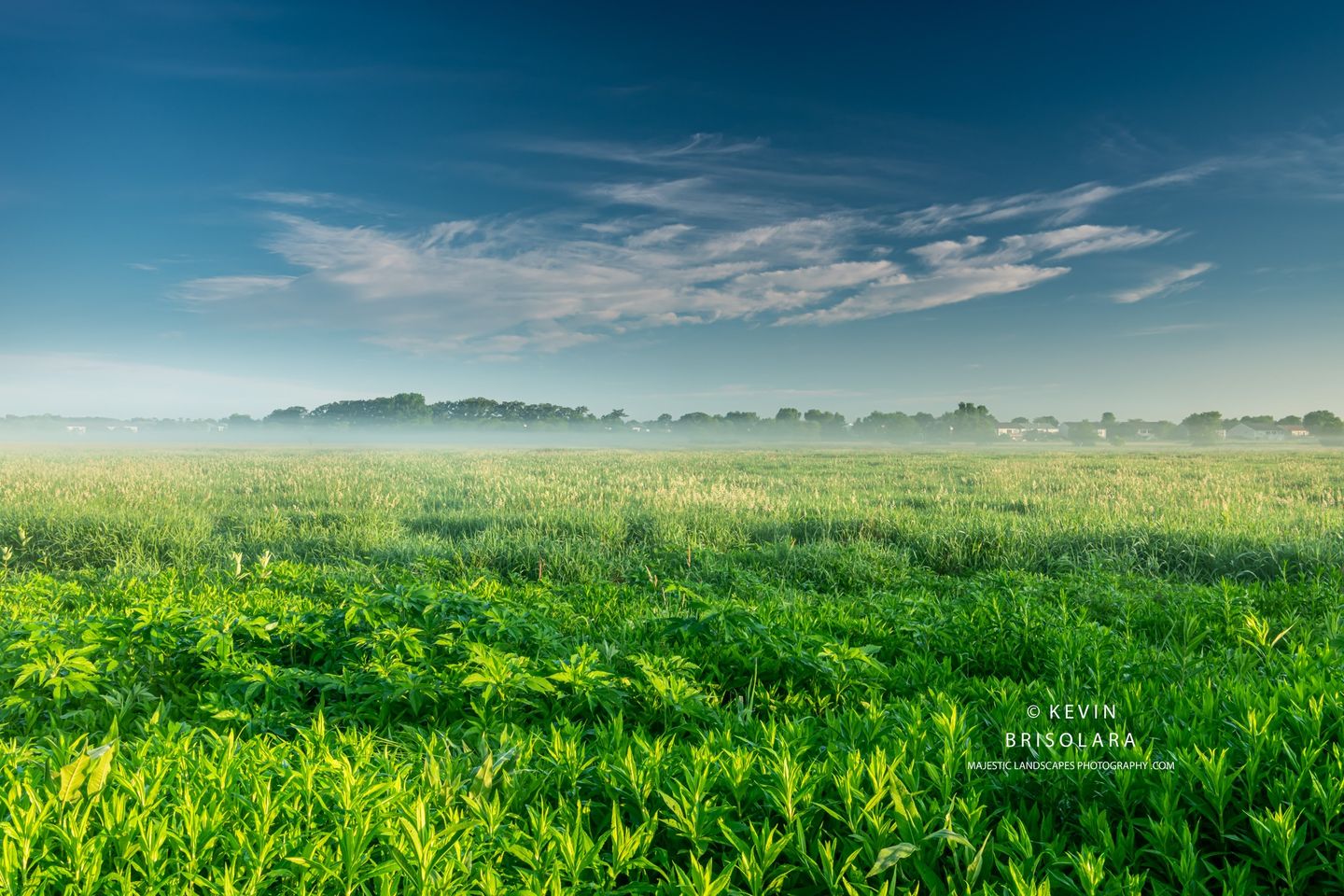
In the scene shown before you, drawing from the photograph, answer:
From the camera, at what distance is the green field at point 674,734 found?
196 centimetres

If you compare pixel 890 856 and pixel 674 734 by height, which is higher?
pixel 890 856

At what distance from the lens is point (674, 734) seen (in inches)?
126

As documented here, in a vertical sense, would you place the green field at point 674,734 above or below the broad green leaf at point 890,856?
below

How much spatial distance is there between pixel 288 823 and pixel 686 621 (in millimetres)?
2971

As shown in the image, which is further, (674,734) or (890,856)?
(674,734)

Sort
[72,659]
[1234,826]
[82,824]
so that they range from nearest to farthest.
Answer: [82,824] → [1234,826] → [72,659]

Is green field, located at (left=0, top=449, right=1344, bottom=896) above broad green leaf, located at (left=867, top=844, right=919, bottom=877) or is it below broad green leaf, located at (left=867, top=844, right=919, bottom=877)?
below

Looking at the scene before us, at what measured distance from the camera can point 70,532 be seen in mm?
11141

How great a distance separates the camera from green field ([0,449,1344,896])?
196 centimetres

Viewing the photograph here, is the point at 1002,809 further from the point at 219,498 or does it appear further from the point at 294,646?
the point at 219,498

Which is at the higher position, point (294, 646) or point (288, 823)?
point (288, 823)

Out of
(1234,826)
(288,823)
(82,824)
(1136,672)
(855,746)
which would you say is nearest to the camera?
(82,824)

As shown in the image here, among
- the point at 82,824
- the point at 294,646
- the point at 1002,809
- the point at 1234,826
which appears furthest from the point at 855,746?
the point at 294,646

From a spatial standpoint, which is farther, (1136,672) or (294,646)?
(294,646)
